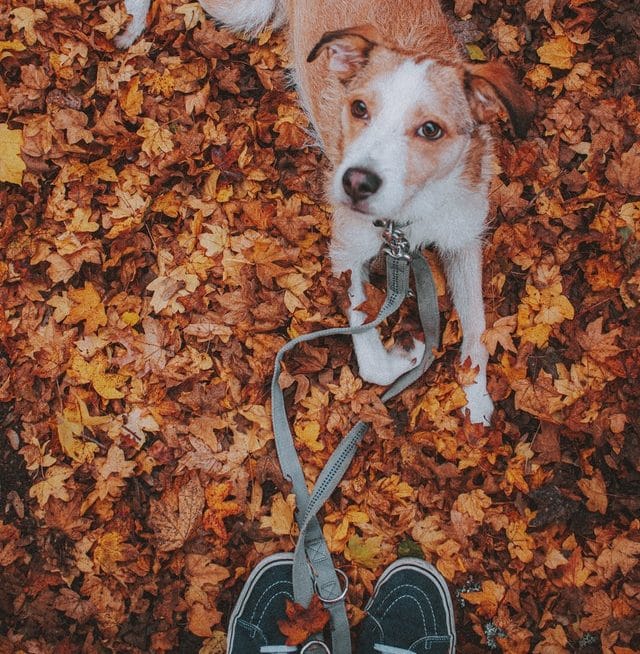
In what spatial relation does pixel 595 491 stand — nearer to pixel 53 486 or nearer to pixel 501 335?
pixel 501 335

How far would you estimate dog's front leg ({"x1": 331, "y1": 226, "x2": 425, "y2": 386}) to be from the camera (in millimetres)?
3340

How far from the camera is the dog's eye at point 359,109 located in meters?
2.66

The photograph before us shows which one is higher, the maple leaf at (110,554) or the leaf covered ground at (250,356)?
the leaf covered ground at (250,356)

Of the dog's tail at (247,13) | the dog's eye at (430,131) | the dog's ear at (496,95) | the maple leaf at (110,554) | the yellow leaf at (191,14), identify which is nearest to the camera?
the dog's ear at (496,95)

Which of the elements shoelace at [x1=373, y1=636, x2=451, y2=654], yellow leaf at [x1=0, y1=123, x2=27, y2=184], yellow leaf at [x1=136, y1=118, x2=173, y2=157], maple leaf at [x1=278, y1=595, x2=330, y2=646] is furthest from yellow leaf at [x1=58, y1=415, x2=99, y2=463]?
shoelace at [x1=373, y1=636, x2=451, y2=654]

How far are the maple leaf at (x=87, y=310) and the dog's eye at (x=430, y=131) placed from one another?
6.74 feet

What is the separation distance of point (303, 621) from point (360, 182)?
2221 millimetres

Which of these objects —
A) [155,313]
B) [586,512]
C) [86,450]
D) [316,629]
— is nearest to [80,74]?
[155,313]

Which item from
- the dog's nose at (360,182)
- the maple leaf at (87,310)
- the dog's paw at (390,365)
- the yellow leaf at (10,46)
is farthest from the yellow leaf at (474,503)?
the yellow leaf at (10,46)

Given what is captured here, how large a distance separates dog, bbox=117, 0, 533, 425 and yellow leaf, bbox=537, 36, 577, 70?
2.07 ft

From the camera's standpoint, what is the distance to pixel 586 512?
320 centimetres

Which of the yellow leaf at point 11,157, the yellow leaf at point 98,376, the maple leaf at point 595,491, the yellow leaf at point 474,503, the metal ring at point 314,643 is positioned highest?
the yellow leaf at point 11,157

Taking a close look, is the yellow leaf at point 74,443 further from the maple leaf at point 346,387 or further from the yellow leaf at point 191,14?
the yellow leaf at point 191,14

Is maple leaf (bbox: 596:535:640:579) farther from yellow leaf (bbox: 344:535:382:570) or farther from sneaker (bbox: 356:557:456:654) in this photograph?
yellow leaf (bbox: 344:535:382:570)
